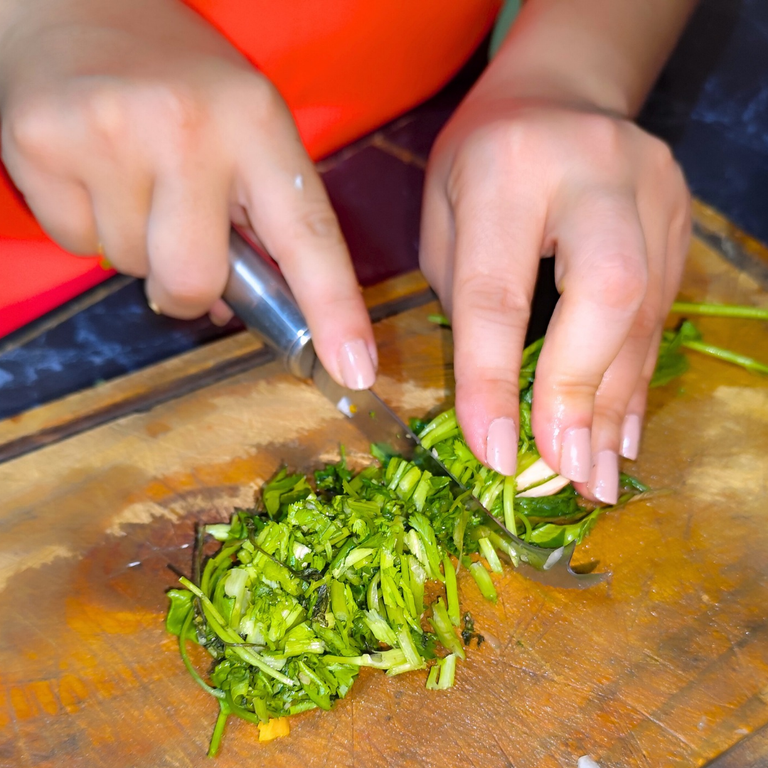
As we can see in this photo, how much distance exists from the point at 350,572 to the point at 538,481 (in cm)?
51

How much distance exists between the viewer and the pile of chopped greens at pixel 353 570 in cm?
158

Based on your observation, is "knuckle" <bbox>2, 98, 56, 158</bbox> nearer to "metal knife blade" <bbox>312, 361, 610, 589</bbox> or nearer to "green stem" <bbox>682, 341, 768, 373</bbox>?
"metal knife blade" <bbox>312, 361, 610, 589</bbox>

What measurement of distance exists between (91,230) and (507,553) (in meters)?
1.22

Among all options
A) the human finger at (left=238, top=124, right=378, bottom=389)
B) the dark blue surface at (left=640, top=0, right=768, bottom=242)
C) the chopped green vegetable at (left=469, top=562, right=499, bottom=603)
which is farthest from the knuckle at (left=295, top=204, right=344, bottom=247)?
the dark blue surface at (left=640, top=0, right=768, bottom=242)

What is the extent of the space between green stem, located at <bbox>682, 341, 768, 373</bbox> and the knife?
0.78 m

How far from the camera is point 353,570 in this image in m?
1.70

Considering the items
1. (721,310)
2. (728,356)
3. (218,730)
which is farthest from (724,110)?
(218,730)

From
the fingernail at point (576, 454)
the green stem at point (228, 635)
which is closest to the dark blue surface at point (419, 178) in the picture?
the green stem at point (228, 635)

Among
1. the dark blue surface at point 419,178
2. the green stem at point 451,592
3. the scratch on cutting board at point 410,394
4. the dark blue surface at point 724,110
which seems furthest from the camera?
the dark blue surface at point 724,110

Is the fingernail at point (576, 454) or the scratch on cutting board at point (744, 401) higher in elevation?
the fingernail at point (576, 454)

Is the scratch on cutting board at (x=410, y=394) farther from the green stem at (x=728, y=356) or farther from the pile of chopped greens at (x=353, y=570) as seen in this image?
the green stem at (x=728, y=356)

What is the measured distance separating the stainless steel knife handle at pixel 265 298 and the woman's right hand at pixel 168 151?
4 cm

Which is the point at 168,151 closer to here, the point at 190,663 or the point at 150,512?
the point at 150,512

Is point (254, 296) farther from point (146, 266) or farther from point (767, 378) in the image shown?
point (767, 378)
